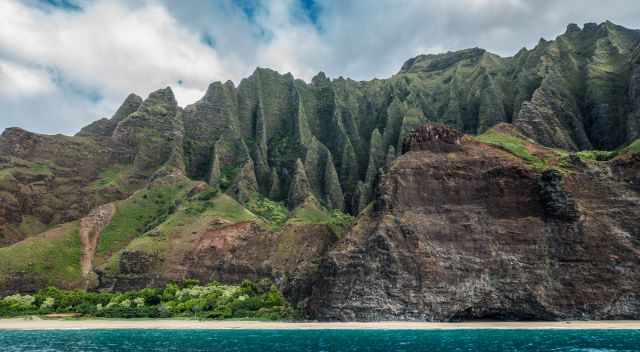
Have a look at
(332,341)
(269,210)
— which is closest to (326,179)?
(269,210)

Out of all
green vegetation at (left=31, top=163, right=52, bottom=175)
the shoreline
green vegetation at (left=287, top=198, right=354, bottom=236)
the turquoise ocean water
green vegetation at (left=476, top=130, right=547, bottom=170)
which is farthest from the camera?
green vegetation at (left=31, top=163, right=52, bottom=175)

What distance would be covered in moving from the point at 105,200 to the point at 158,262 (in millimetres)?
36320

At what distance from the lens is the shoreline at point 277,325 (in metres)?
68.8

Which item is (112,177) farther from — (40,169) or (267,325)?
(267,325)

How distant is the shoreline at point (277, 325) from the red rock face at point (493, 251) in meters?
2.54

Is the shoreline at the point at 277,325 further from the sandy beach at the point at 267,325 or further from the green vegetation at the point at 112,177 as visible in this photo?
the green vegetation at the point at 112,177

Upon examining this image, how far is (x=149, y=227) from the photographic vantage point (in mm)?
133250

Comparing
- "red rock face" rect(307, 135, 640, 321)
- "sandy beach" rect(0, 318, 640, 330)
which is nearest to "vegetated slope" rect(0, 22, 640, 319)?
"red rock face" rect(307, 135, 640, 321)

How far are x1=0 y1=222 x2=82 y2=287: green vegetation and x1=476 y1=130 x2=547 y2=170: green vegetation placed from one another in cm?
9132

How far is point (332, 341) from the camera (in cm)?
5628

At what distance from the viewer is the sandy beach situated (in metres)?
69.2

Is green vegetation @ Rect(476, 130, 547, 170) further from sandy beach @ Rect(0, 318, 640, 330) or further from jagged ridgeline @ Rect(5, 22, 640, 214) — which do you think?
sandy beach @ Rect(0, 318, 640, 330)

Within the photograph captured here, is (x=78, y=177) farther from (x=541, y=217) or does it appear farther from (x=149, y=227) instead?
(x=541, y=217)

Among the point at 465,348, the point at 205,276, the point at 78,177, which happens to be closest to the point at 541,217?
the point at 465,348
